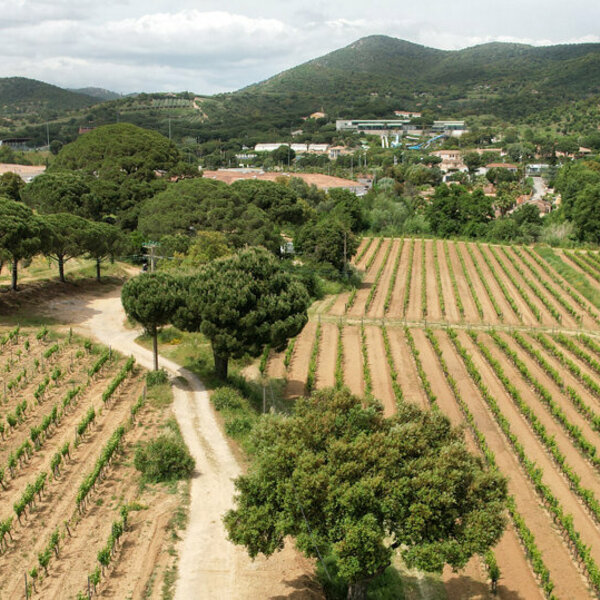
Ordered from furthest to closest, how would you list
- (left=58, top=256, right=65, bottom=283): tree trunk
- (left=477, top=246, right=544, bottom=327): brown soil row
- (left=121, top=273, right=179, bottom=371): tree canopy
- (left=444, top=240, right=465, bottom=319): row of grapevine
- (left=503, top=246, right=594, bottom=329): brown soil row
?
(left=444, top=240, right=465, bottom=319): row of grapevine → (left=477, top=246, right=544, bottom=327): brown soil row → (left=503, top=246, right=594, bottom=329): brown soil row → (left=58, top=256, right=65, bottom=283): tree trunk → (left=121, top=273, right=179, bottom=371): tree canopy

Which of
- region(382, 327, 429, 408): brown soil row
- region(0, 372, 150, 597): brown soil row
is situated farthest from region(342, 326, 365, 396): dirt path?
region(0, 372, 150, 597): brown soil row

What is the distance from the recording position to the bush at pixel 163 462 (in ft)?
62.4

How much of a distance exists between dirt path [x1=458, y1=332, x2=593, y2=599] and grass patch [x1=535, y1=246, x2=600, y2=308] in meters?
19.4

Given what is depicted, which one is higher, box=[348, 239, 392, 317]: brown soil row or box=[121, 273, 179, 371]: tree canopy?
box=[121, 273, 179, 371]: tree canopy

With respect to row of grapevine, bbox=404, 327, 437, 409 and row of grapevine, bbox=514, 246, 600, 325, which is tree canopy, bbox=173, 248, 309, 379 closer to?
row of grapevine, bbox=404, 327, 437, 409


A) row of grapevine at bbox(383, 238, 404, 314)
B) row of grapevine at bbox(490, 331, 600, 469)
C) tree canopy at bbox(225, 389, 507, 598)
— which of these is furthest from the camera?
row of grapevine at bbox(383, 238, 404, 314)

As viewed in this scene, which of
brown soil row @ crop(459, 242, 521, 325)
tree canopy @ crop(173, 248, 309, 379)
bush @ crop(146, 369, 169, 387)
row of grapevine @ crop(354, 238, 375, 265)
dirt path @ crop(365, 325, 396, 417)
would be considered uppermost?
tree canopy @ crop(173, 248, 309, 379)

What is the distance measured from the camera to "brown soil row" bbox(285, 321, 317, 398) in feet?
94.6

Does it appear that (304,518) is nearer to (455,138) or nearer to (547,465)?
(547,465)

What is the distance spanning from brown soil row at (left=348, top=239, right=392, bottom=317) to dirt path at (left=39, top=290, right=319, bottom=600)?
56.5 feet

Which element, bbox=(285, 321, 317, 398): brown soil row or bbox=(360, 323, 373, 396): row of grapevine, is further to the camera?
bbox=(360, 323, 373, 396): row of grapevine

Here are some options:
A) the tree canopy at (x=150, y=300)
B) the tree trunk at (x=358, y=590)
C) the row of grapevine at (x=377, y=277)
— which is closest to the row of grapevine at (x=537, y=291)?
the row of grapevine at (x=377, y=277)

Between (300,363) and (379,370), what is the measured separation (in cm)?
412

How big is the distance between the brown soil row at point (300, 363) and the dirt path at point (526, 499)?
7820 mm
